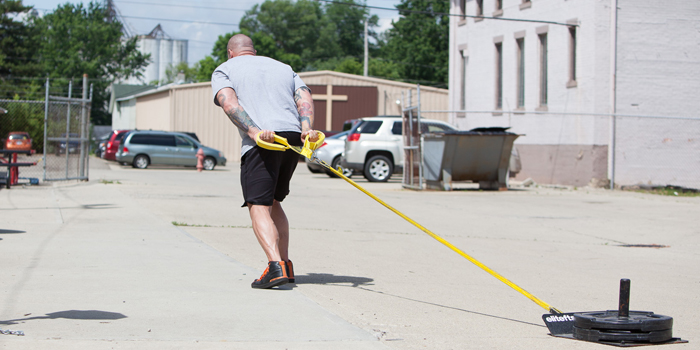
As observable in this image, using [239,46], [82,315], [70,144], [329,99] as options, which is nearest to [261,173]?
[239,46]

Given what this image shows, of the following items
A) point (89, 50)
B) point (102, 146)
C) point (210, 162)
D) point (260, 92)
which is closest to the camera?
point (260, 92)

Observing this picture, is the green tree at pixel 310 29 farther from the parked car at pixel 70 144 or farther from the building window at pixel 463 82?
the parked car at pixel 70 144

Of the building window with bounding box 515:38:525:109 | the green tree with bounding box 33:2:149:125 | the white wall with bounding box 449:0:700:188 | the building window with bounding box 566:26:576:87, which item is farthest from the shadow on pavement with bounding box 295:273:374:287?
the green tree with bounding box 33:2:149:125

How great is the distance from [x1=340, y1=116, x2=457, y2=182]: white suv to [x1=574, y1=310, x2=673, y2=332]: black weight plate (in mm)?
16092

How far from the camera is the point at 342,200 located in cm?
1420

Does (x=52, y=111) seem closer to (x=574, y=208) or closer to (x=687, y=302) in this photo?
(x=574, y=208)

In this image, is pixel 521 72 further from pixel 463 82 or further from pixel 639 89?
pixel 639 89

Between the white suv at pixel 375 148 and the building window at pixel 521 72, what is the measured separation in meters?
4.66

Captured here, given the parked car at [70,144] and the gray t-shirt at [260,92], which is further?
the parked car at [70,144]

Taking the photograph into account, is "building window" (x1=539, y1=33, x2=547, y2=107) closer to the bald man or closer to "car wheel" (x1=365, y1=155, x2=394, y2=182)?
"car wheel" (x1=365, y1=155, x2=394, y2=182)

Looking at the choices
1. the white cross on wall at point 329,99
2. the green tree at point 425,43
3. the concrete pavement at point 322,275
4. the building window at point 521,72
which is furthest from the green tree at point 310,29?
the concrete pavement at point 322,275

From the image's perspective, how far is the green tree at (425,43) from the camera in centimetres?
6000

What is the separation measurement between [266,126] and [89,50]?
79.4 meters

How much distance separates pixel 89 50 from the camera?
78438 millimetres
